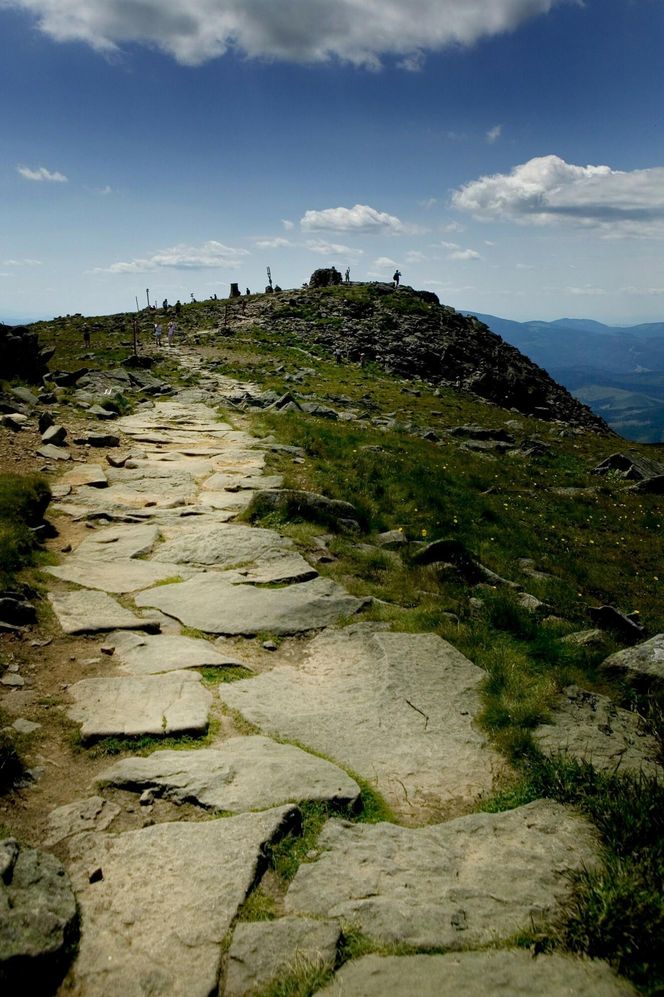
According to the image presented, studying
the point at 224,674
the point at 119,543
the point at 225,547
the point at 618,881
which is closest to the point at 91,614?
the point at 224,674

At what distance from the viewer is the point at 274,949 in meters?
3.47

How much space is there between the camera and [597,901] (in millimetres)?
3664

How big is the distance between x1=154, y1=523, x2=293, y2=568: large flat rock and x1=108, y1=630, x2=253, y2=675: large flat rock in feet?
7.83

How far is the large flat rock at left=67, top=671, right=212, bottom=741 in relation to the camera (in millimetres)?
5590

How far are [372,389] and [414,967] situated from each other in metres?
40.0

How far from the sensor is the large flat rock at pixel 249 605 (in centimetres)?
800

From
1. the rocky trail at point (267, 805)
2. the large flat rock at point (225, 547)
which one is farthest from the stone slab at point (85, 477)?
the rocky trail at point (267, 805)

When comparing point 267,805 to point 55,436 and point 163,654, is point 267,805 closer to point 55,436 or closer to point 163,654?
point 163,654

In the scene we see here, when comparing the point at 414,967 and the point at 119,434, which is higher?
the point at 119,434

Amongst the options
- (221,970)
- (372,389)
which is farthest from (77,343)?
(221,970)

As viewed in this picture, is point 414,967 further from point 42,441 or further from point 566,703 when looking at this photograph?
point 42,441

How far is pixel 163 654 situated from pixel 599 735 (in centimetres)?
494

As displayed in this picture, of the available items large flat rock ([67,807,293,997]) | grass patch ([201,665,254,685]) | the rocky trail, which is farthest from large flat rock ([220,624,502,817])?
large flat rock ([67,807,293,997])

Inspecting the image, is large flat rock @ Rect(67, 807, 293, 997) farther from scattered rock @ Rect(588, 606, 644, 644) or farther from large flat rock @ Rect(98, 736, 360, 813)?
scattered rock @ Rect(588, 606, 644, 644)
